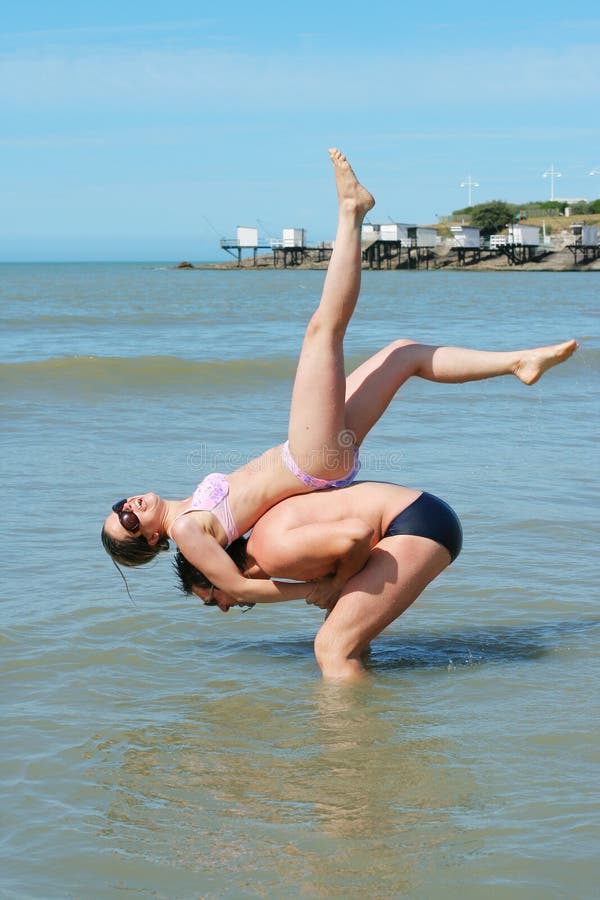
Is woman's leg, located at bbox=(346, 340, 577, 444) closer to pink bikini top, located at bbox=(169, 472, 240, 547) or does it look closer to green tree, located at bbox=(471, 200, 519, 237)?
pink bikini top, located at bbox=(169, 472, 240, 547)

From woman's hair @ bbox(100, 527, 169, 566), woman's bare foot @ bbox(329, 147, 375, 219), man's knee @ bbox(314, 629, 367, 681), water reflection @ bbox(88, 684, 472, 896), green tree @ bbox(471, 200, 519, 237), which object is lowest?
water reflection @ bbox(88, 684, 472, 896)

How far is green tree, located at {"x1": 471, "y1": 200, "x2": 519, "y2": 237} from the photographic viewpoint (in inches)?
3767

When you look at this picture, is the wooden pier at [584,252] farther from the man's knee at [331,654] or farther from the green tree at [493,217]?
the man's knee at [331,654]

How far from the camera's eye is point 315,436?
427cm

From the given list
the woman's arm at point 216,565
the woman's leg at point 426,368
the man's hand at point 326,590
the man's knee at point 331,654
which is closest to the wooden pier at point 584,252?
the woman's leg at point 426,368

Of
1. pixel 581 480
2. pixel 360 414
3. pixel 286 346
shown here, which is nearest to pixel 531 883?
pixel 360 414

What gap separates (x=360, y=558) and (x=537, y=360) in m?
1.04

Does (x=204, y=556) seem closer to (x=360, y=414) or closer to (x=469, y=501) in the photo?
(x=360, y=414)

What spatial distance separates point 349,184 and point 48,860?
8.82 feet

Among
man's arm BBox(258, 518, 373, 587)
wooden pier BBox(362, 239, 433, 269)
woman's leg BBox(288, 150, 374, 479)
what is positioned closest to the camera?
man's arm BBox(258, 518, 373, 587)

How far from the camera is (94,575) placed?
5.60 meters

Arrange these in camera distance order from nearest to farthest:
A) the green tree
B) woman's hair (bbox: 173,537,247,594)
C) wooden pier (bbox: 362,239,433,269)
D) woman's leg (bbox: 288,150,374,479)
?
1. woman's leg (bbox: 288,150,374,479)
2. woman's hair (bbox: 173,537,247,594)
3. wooden pier (bbox: 362,239,433,269)
4. the green tree

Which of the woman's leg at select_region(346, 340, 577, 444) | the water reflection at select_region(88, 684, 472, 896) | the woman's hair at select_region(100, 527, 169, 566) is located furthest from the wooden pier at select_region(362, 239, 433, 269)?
the water reflection at select_region(88, 684, 472, 896)

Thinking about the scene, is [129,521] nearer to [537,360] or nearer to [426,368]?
[426,368]
